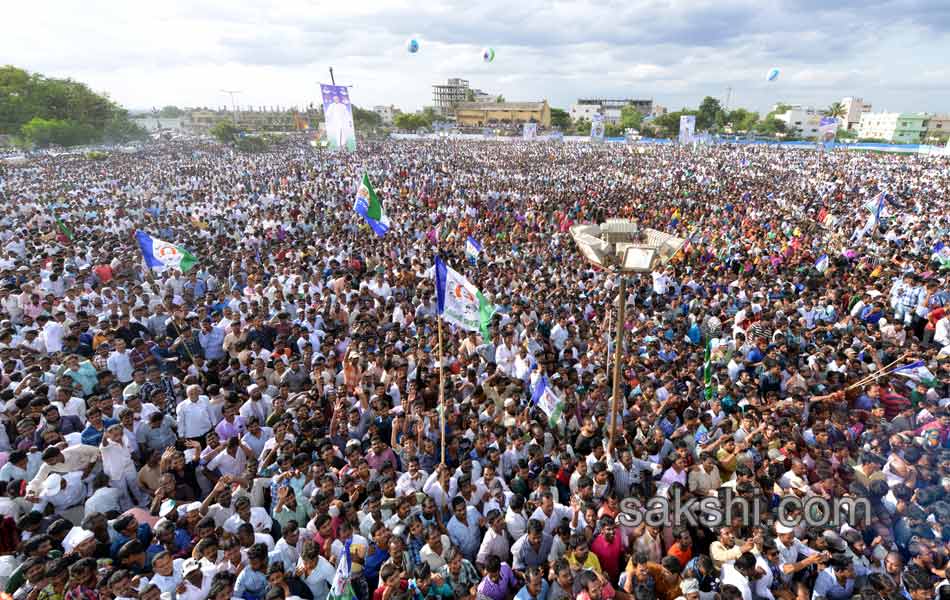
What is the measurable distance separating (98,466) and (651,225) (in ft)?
53.1

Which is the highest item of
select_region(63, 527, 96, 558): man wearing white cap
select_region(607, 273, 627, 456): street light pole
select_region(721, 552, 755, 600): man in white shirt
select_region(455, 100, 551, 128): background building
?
select_region(455, 100, 551, 128): background building

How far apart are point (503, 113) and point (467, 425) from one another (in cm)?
9503

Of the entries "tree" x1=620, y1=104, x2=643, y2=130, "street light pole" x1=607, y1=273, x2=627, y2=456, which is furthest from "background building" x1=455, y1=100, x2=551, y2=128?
"street light pole" x1=607, y1=273, x2=627, y2=456

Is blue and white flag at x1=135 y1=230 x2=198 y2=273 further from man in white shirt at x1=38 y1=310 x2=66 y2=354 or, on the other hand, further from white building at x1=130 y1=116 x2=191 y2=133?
white building at x1=130 y1=116 x2=191 y2=133

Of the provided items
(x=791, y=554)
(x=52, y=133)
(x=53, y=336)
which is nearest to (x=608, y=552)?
(x=791, y=554)

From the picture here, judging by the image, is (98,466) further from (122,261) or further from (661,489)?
(122,261)

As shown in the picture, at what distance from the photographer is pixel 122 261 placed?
36.0 feet

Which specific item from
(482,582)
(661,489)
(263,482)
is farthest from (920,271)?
(263,482)

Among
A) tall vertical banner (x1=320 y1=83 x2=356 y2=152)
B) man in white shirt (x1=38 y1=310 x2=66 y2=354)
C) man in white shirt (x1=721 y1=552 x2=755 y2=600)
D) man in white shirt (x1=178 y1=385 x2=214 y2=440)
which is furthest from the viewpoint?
tall vertical banner (x1=320 y1=83 x2=356 y2=152)

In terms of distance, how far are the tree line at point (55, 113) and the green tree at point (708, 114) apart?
7297 centimetres

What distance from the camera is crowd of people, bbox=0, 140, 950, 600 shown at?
142 inches

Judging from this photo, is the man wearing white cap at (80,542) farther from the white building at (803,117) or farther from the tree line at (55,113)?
the white building at (803,117)

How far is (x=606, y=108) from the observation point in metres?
112

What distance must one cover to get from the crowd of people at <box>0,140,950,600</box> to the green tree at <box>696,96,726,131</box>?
65.2 metres
